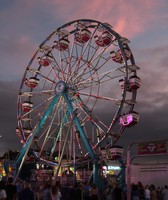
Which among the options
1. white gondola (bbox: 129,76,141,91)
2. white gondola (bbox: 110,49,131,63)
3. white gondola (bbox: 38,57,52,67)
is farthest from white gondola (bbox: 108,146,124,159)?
white gondola (bbox: 38,57,52,67)

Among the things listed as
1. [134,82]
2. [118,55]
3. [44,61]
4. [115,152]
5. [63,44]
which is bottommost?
[115,152]

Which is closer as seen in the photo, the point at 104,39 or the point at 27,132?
the point at 104,39

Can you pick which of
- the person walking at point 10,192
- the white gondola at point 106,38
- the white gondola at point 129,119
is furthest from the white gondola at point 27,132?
the person walking at point 10,192

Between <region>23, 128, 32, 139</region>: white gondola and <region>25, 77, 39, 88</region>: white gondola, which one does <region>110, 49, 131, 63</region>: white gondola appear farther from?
<region>23, 128, 32, 139</region>: white gondola

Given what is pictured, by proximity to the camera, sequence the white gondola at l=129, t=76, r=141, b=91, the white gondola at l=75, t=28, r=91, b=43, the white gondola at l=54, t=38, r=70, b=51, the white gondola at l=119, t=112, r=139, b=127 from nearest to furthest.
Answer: the white gondola at l=119, t=112, r=139, b=127, the white gondola at l=129, t=76, r=141, b=91, the white gondola at l=75, t=28, r=91, b=43, the white gondola at l=54, t=38, r=70, b=51

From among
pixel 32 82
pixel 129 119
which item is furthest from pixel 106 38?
pixel 32 82

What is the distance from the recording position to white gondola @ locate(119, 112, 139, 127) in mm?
29500

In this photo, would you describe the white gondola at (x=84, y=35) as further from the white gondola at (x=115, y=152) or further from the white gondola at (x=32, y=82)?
the white gondola at (x=115, y=152)

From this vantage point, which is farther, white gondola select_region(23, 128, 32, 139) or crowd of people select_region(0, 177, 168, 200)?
white gondola select_region(23, 128, 32, 139)

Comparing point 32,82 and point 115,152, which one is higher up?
point 32,82

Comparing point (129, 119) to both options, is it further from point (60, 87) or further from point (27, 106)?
point (27, 106)

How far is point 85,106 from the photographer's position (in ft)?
106

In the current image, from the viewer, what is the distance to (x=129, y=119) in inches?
1163

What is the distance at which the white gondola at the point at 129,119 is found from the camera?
29.5 metres
